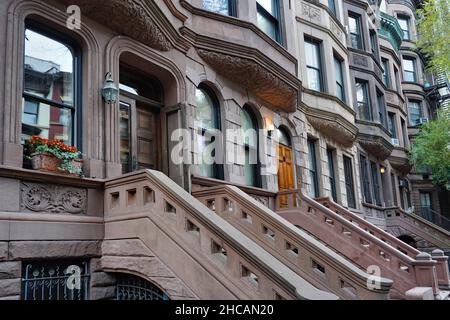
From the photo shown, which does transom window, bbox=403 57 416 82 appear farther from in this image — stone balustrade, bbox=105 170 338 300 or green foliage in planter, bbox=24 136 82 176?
green foliage in planter, bbox=24 136 82 176

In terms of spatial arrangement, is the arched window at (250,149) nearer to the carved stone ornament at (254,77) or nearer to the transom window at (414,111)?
the carved stone ornament at (254,77)

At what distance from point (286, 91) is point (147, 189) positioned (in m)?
6.39

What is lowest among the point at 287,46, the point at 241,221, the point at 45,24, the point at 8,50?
the point at 241,221

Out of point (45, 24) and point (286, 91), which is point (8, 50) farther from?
point (286, 91)

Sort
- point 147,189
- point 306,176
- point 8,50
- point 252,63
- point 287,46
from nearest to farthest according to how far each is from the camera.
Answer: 1. point 8,50
2. point 147,189
3. point 252,63
4. point 287,46
5. point 306,176

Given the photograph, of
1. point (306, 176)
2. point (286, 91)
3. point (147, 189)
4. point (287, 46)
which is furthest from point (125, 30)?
point (306, 176)

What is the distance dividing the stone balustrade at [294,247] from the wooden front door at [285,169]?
3.96 metres

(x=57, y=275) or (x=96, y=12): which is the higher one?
(x=96, y=12)

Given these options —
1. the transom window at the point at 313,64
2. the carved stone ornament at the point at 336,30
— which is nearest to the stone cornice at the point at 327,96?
the transom window at the point at 313,64

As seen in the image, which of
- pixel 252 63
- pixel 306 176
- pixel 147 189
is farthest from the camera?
pixel 306 176

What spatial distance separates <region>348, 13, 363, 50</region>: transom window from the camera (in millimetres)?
19861

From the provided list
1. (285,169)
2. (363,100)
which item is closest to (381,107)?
(363,100)

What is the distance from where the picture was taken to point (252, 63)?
9750mm

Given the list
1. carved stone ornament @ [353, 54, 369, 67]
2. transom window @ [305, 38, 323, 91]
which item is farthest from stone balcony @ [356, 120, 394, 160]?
transom window @ [305, 38, 323, 91]
